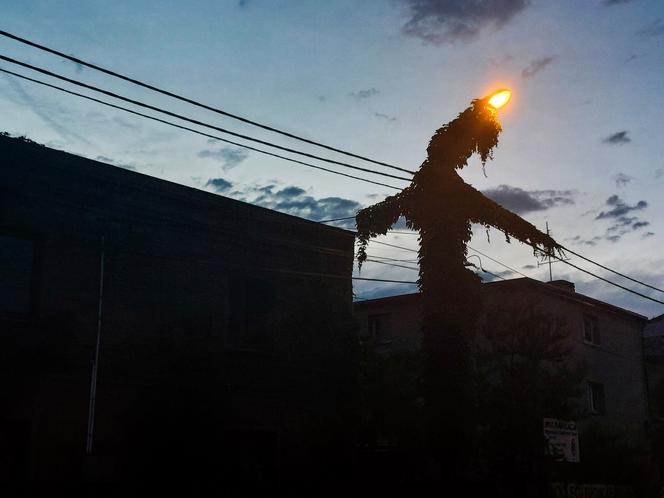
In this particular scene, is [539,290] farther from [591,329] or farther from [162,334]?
[162,334]

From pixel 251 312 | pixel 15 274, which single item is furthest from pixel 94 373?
pixel 251 312

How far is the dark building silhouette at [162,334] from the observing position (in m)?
15.8

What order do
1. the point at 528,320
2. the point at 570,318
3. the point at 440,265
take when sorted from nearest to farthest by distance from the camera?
the point at 440,265, the point at 528,320, the point at 570,318

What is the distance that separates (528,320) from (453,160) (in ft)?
23.8

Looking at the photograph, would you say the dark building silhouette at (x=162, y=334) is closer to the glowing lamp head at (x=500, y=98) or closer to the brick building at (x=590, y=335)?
the glowing lamp head at (x=500, y=98)

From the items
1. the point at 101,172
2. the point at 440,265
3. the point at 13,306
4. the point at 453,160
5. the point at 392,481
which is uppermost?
the point at 453,160

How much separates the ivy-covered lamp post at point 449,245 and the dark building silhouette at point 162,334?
101 inches

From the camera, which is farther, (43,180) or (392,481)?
(392,481)

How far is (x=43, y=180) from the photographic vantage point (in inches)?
642

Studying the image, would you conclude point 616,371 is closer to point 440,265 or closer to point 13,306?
point 440,265

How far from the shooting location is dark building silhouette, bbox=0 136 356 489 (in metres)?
15.8

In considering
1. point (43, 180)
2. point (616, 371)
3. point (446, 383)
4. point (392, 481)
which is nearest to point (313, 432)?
point (392, 481)

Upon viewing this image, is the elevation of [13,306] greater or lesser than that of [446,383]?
greater

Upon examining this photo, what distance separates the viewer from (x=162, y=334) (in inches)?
699
